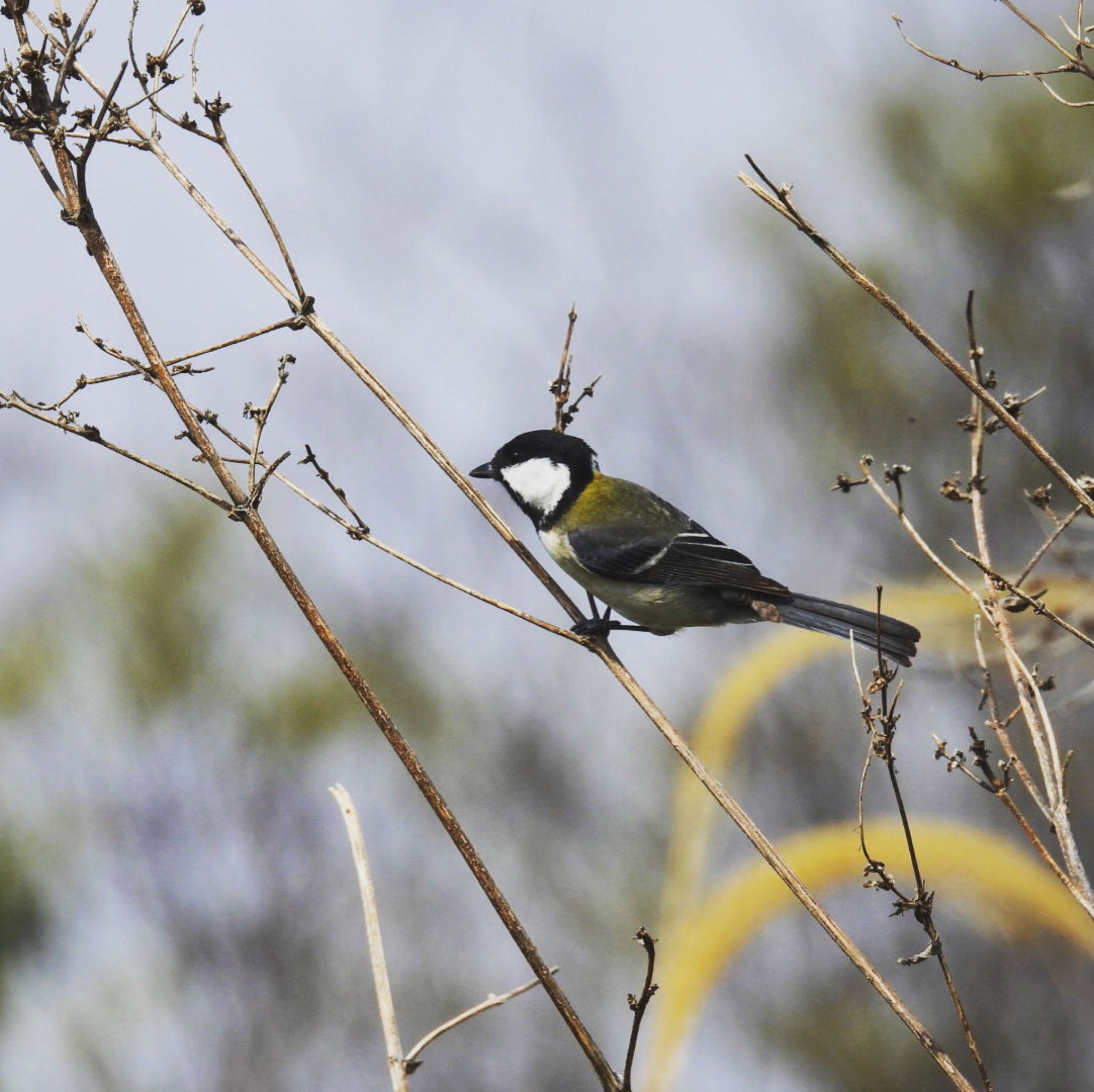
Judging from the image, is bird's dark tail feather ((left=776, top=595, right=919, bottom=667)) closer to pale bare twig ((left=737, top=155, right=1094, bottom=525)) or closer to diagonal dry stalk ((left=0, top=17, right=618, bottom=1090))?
pale bare twig ((left=737, top=155, right=1094, bottom=525))

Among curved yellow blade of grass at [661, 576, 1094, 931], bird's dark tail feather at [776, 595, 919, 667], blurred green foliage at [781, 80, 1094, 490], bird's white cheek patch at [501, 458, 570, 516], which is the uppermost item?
blurred green foliage at [781, 80, 1094, 490]

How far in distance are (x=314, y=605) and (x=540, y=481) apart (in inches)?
93.9

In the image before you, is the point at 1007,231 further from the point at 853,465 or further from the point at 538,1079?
the point at 538,1079

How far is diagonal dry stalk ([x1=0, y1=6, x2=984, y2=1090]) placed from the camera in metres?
1.34

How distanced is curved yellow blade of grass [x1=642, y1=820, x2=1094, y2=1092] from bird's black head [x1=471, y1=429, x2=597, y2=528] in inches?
159

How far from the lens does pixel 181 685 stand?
11.1 metres

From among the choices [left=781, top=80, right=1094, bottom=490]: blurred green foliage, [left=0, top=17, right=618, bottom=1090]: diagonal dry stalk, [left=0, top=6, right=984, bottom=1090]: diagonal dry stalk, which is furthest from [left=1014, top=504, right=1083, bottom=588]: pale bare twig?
[left=781, top=80, right=1094, bottom=490]: blurred green foliage

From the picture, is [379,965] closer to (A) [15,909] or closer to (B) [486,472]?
(B) [486,472]

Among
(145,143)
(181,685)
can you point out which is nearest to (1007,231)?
(181,685)

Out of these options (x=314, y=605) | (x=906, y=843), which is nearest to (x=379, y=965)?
(x=314, y=605)

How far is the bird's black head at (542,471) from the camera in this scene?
3.65 metres

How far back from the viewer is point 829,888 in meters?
7.74

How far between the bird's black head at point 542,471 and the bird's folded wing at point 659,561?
0.56ft

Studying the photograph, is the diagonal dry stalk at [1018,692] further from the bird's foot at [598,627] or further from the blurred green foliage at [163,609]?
the blurred green foliage at [163,609]
